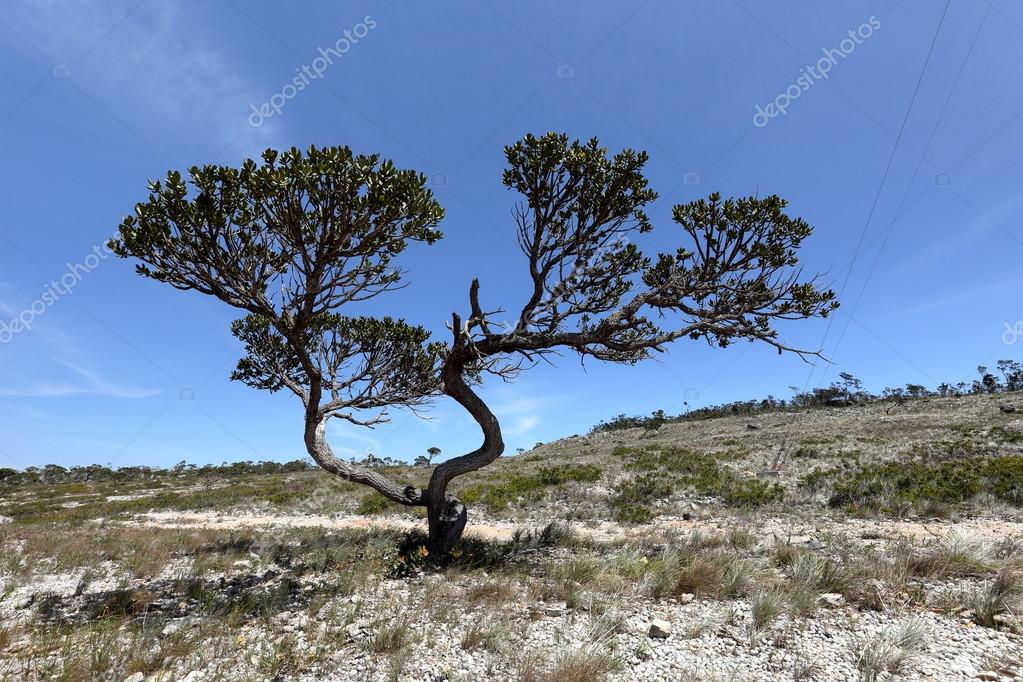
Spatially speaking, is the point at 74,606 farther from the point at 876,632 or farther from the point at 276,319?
the point at 876,632

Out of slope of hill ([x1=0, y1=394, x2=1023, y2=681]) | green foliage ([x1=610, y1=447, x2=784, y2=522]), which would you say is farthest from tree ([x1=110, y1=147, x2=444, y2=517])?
green foliage ([x1=610, y1=447, x2=784, y2=522])

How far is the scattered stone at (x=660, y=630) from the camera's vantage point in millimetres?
5480

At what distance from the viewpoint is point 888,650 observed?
4727 mm

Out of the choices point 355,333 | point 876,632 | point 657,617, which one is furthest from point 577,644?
point 355,333

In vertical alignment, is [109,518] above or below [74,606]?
below

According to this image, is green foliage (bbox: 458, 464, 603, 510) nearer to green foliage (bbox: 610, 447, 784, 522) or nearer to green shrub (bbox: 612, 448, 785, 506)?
green foliage (bbox: 610, 447, 784, 522)

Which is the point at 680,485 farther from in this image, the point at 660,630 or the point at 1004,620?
the point at 660,630

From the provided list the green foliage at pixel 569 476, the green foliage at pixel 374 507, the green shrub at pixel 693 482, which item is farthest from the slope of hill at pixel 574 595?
the green foliage at pixel 569 476

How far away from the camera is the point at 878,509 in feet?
45.4

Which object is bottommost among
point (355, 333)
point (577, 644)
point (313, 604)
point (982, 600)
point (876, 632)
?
point (313, 604)

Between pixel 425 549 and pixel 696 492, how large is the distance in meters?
11.8

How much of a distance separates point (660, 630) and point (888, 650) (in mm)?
2143

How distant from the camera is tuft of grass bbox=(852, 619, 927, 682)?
4547 mm

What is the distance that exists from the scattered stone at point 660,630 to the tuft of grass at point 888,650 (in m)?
1.78
